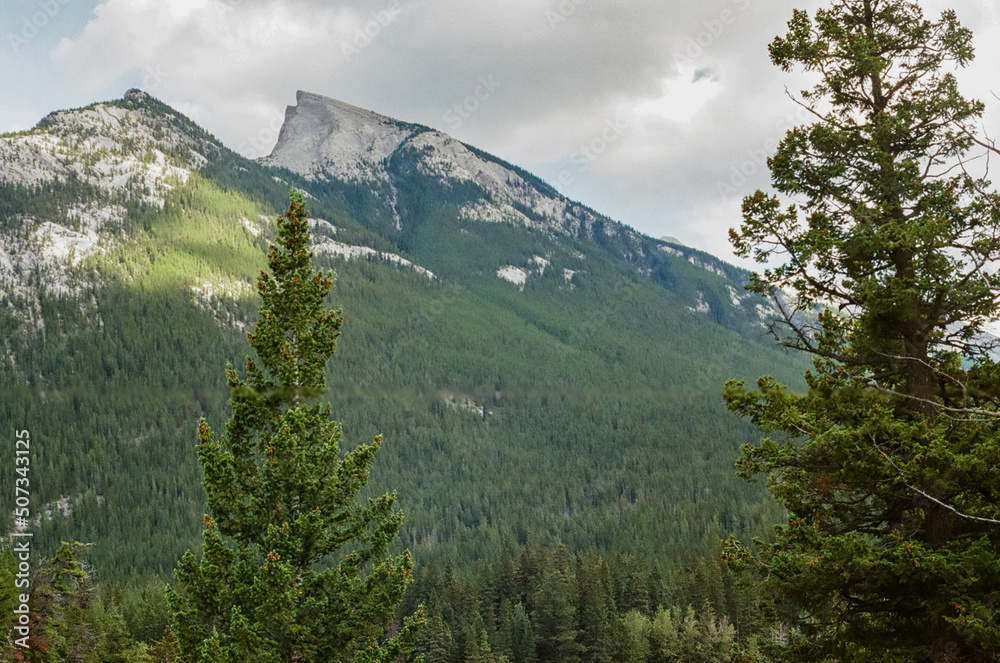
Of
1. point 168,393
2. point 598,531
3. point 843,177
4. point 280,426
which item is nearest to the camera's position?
point 843,177

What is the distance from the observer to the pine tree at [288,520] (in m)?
11.9

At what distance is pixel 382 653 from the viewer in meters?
12.8

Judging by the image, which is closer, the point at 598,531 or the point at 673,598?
the point at 673,598

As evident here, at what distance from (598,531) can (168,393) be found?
4958 inches

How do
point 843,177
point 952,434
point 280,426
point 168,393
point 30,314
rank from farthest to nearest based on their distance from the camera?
point 30,314 → point 168,393 → point 280,426 → point 843,177 → point 952,434

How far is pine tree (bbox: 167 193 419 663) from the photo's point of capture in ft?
39.0

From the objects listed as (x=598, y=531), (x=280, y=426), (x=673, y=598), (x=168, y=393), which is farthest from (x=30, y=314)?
(x=280, y=426)

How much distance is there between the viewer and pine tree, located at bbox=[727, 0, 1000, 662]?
373 inches

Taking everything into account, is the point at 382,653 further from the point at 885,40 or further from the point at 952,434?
the point at 885,40

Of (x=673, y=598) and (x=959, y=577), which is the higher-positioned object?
(x=959, y=577)

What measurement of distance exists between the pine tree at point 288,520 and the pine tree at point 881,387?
7173 millimetres

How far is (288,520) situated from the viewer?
12695 mm

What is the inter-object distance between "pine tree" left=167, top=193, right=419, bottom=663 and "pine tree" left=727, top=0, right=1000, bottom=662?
7.17 metres

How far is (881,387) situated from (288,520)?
10375mm
